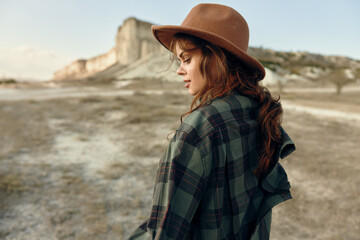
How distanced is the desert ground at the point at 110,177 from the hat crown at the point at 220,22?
2.31 meters

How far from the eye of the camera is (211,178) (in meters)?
0.78

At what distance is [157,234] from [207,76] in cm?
57

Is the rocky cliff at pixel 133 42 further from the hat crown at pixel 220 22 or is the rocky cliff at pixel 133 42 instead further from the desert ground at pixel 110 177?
the hat crown at pixel 220 22

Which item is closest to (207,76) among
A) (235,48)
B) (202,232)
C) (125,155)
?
(235,48)

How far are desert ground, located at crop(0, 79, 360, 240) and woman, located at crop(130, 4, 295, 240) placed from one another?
6.38 ft

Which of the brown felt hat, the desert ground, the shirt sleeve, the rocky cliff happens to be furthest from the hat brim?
the rocky cliff

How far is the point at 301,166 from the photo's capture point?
4.32m

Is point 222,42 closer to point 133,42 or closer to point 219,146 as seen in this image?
point 219,146

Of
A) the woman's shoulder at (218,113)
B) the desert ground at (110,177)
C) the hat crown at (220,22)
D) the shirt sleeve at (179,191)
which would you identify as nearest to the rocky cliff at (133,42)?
the desert ground at (110,177)

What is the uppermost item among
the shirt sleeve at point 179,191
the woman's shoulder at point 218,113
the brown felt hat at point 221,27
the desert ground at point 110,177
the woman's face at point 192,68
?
the brown felt hat at point 221,27

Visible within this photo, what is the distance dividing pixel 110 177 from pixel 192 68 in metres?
3.18

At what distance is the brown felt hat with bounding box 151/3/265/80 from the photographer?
2.73 feet

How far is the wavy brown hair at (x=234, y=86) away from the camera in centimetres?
87

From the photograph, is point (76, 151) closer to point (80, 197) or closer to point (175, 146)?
point (80, 197)
